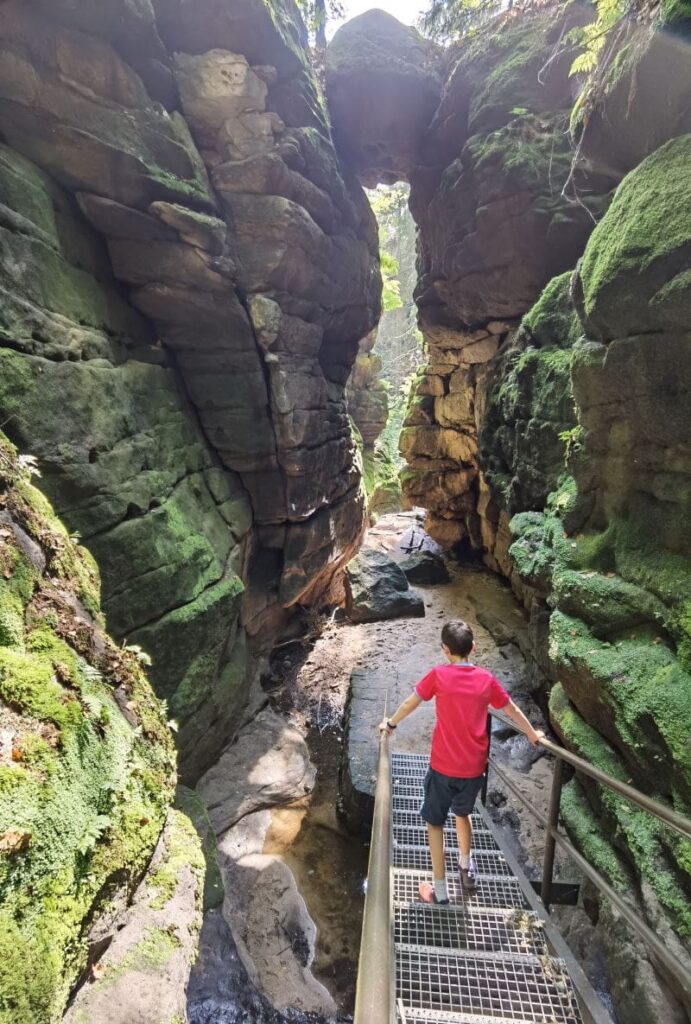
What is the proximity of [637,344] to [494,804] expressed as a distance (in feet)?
24.0

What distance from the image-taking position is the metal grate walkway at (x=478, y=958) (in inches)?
117

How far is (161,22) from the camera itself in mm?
9383

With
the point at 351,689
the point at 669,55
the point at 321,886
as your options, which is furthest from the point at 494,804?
the point at 669,55

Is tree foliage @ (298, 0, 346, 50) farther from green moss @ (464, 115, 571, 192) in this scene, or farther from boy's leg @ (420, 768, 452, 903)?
boy's leg @ (420, 768, 452, 903)

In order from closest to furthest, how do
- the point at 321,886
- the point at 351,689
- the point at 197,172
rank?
1. the point at 321,886
2. the point at 197,172
3. the point at 351,689

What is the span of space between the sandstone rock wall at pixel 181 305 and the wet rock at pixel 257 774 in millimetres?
565

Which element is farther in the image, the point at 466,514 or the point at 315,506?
the point at 466,514

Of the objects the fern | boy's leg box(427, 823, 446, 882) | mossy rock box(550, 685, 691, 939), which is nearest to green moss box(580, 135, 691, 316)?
the fern

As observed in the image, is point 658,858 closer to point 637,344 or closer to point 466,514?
point 637,344

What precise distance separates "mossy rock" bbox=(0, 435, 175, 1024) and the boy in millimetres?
2046

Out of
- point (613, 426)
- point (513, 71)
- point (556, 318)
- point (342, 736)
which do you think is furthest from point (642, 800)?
point (513, 71)

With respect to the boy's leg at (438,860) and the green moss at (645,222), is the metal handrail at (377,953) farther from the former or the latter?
the green moss at (645,222)

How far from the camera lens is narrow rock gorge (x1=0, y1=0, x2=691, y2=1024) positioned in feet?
9.13

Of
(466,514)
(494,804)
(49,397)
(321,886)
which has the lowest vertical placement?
(321,886)
